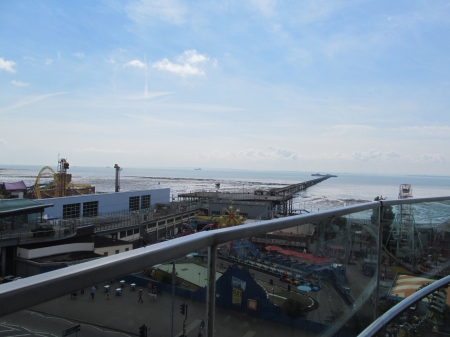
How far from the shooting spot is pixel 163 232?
29.5 m

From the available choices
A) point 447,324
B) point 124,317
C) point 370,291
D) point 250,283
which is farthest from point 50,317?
point 447,324

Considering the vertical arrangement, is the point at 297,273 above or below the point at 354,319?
above

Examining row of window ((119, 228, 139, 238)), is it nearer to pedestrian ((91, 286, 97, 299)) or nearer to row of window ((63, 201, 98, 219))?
row of window ((63, 201, 98, 219))

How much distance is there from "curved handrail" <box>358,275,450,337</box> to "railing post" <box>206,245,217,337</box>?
117 centimetres

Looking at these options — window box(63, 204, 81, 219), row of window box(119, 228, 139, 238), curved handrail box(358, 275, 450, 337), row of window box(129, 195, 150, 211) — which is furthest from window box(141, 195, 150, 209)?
curved handrail box(358, 275, 450, 337)

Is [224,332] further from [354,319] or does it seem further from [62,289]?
[354,319]

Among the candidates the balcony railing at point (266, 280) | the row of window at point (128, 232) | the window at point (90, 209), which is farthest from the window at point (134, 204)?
the balcony railing at point (266, 280)

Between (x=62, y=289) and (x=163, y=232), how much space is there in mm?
29603

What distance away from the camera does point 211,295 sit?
1.33 metres

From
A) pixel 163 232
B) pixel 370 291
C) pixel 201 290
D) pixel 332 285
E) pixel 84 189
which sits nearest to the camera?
pixel 201 290

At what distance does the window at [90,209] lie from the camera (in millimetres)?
25734

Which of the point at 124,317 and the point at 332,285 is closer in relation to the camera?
the point at 124,317

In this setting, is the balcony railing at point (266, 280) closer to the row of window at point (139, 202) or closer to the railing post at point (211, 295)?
the railing post at point (211, 295)

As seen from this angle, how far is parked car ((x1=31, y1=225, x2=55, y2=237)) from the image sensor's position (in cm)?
1679
